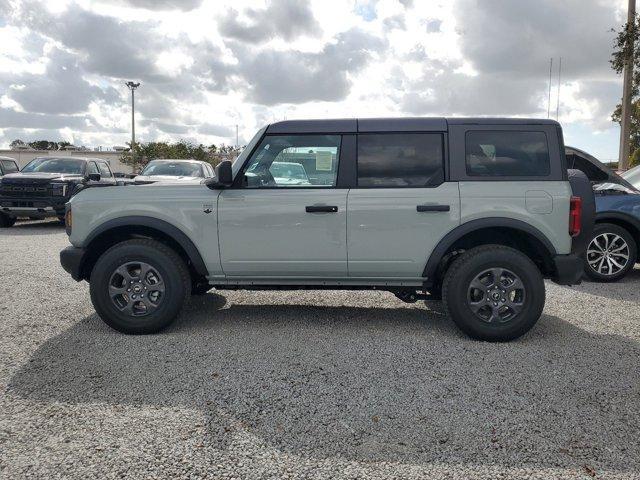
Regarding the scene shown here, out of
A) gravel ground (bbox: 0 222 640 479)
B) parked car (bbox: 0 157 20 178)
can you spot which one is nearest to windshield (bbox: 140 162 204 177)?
parked car (bbox: 0 157 20 178)

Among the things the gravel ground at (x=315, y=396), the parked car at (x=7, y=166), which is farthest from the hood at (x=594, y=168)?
the parked car at (x=7, y=166)

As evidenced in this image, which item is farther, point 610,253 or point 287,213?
point 610,253

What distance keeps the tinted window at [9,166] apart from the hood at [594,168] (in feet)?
49.6

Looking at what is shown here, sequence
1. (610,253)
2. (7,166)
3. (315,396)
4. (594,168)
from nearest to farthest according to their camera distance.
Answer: (315,396), (610,253), (594,168), (7,166)

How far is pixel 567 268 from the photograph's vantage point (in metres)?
4.65

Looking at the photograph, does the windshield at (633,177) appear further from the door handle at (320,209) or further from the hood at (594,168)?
the door handle at (320,209)

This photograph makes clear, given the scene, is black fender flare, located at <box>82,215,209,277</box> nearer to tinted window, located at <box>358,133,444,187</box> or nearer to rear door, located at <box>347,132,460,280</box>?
rear door, located at <box>347,132,460,280</box>

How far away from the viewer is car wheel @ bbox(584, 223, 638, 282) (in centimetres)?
734

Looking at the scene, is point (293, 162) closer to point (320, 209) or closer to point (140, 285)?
point (320, 209)

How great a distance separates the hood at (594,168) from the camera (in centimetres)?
753

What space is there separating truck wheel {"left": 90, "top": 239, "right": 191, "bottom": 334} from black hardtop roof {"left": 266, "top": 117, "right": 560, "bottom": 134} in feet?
4.76

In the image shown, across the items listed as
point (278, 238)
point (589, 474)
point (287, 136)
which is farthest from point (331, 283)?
point (589, 474)

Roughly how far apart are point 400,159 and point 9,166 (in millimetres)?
15448

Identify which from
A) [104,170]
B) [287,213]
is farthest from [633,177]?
[104,170]
